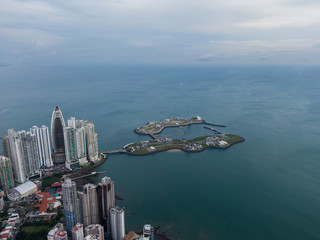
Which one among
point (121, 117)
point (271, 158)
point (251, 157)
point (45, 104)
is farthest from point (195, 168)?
point (45, 104)

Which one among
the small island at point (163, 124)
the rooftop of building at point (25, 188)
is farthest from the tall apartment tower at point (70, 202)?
the small island at point (163, 124)

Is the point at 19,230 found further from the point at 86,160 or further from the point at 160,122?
the point at 160,122

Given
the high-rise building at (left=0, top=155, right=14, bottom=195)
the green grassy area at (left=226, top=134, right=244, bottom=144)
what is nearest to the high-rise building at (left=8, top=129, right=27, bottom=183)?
the high-rise building at (left=0, top=155, right=14, bottom=195)

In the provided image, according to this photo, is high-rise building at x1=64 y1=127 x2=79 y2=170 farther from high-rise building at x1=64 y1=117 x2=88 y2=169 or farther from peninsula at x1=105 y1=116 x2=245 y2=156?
peninsula at x1=105 y1=116 x2=245 y2=156

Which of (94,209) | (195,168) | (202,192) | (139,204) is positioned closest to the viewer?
(94,209)

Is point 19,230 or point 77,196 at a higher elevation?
point 77,196

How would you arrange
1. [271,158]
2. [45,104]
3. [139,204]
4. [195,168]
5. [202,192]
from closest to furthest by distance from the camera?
[139,204] < [202,192] < [195,168] < [271,158] < [45,104]

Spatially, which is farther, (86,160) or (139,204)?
(86,160)
